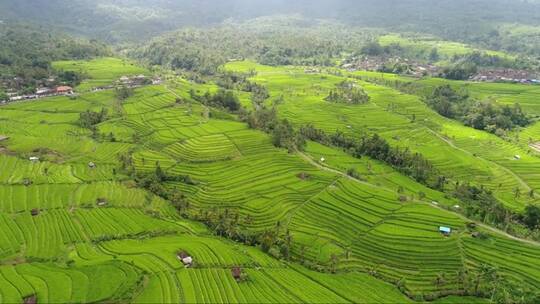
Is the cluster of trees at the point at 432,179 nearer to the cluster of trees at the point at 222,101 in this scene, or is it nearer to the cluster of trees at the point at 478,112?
the cluster of trees at the point at 222,101

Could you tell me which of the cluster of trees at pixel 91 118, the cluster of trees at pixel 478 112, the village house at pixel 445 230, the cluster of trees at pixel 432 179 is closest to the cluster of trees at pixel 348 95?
the cluster of trees at pixel 478 112

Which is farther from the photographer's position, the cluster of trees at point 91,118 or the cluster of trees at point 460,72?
the cluster of trees at point 460,72

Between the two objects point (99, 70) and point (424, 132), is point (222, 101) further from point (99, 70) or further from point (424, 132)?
point (99, 70)

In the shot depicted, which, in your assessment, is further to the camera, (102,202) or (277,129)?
(277,129)

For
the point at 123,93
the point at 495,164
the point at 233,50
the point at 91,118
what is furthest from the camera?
the point at 233,50

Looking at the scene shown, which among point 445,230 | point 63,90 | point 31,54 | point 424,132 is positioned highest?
point 31,54

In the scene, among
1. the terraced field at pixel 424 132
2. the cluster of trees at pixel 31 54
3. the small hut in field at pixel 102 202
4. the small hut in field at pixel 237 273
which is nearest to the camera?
the small hut in field at pixel 237 273

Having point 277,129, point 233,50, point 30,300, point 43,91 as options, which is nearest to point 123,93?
point 43,91
